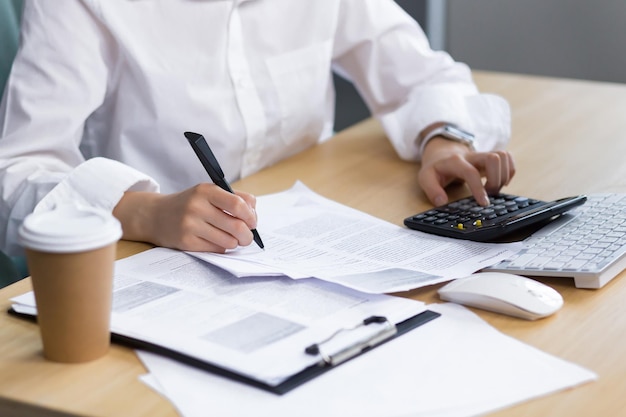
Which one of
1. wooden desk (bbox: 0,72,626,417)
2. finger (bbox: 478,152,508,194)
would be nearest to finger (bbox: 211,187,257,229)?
wooden desk (bbox: 0,72,626,417)

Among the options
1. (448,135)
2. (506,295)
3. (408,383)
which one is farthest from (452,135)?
(408,383)

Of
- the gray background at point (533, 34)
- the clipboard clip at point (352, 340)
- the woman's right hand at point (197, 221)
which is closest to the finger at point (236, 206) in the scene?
the woman's right hand at point (197, 221)

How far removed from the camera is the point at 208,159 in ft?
2.94

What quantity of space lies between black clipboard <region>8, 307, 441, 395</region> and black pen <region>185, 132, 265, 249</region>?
21 centimetres

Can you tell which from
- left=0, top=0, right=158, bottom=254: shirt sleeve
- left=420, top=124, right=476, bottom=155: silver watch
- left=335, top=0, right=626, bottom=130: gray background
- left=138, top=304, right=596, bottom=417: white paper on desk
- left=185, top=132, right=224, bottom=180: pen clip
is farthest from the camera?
left=335, top=0, right=626, bottom=130: gray background

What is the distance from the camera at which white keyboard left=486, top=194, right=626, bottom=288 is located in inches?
32.6

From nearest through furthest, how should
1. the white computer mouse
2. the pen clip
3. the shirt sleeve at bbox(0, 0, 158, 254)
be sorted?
the white computer mouse → the pen clip → the shirt sleeve at bbox(0, 0, 158, 254)

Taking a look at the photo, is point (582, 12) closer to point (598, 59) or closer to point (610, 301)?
point (598, 59)

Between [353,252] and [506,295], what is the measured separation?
188mm

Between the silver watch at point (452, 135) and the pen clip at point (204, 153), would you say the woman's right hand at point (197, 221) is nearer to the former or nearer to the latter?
the pen clip at point (204, 153)

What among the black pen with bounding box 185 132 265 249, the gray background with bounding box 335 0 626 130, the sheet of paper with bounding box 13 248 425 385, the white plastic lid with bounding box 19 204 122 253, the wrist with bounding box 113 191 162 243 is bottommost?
the gray background with bounding box 335 0 626 130

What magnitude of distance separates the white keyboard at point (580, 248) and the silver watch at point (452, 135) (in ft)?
0.87

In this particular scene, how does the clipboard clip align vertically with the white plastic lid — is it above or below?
below

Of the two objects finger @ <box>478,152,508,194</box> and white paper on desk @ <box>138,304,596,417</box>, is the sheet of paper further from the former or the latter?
finger @ <box>478,152,508,194</box>
